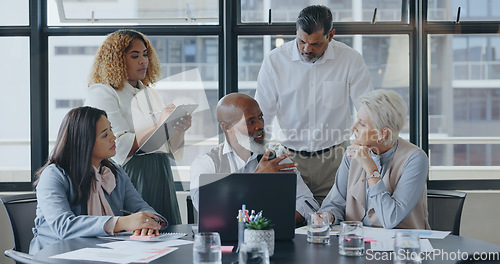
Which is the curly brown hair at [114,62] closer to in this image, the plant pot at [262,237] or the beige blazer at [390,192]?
the beige blazer at [390,192]

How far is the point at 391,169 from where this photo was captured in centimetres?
238

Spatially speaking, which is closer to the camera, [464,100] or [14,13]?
[14,13]

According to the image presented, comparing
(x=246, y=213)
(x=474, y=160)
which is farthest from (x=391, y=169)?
(x=474, y=160)

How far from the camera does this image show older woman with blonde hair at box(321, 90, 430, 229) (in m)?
2.27

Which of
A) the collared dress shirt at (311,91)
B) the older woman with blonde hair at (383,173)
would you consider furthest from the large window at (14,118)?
the older woman with blonde hair at (383,173)

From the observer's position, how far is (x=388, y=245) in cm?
190

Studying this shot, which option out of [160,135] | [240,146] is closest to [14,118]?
[160,135]

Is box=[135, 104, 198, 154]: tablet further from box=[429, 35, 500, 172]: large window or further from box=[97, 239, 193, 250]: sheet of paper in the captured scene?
box=[429, 35, 500, 172]: large window

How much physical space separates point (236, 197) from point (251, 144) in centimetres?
80

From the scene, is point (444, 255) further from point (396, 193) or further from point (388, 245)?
point (396, 193)

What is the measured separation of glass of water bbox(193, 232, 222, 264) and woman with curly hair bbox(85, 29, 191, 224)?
1379mm

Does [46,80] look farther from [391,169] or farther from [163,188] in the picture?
[391,169]

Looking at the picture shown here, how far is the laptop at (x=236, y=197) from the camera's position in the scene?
6.26 ft

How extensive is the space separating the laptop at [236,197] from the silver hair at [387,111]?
62 centimetres
